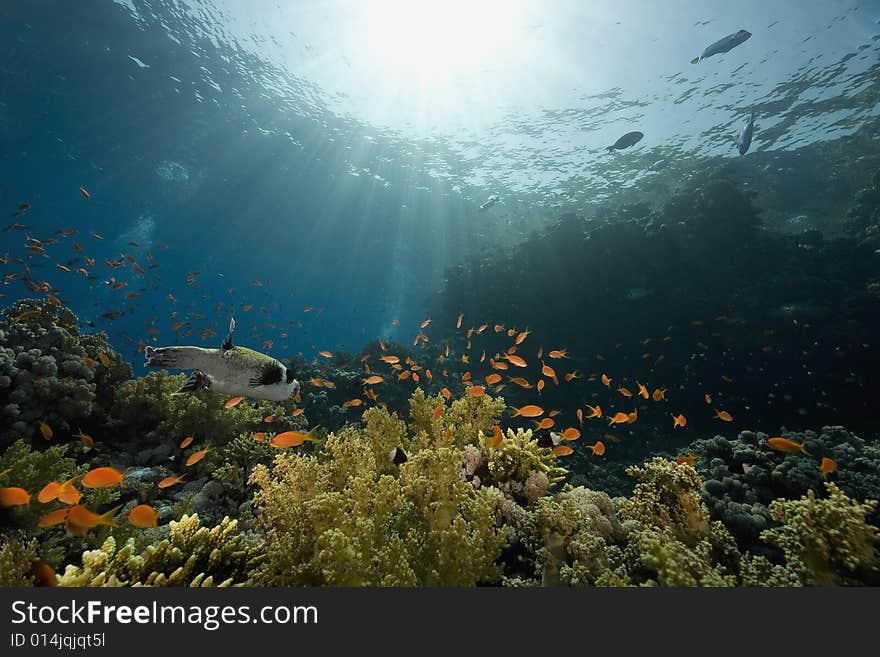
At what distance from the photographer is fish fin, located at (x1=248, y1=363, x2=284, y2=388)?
186 centimetres

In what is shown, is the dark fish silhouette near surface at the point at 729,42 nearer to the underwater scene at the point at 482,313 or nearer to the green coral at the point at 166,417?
the underwater scene at the point at 482,313

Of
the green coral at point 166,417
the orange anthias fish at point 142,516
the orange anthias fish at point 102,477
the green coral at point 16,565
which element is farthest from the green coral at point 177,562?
the green coral at point 166,417

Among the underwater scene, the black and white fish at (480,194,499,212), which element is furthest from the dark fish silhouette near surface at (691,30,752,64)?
the black and white fish at (480,194,499,212)

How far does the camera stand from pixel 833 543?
9.10ft

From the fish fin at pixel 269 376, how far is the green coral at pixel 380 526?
142 cm

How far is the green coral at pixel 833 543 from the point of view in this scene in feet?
8.71

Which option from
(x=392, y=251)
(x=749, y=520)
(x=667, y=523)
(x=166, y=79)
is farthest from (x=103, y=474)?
(x=392, y=251)

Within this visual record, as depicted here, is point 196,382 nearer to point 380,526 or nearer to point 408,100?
point 380,526

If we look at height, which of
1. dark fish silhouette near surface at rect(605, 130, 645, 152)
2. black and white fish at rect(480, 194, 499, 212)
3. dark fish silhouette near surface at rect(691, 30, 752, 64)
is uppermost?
dark fish silhouette near surface at rect(691, 30, 752, 64)

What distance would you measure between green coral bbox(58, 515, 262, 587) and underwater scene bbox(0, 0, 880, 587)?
0.03m

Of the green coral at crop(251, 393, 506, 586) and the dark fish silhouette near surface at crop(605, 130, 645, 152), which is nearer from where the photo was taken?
the green coral at crop(251, 393, 506, 586)

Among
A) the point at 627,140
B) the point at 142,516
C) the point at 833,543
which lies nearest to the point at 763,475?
the point at 833,543

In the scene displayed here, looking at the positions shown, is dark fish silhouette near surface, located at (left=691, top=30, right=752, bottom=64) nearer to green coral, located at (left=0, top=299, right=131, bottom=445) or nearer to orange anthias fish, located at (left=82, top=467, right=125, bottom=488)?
orange anthias fish, located at (left=82, top=467, right=125, bottom=488)

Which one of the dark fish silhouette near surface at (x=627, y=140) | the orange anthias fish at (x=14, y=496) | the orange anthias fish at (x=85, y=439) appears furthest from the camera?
the dark fish silhouette near surface at (x=627, y=140)
